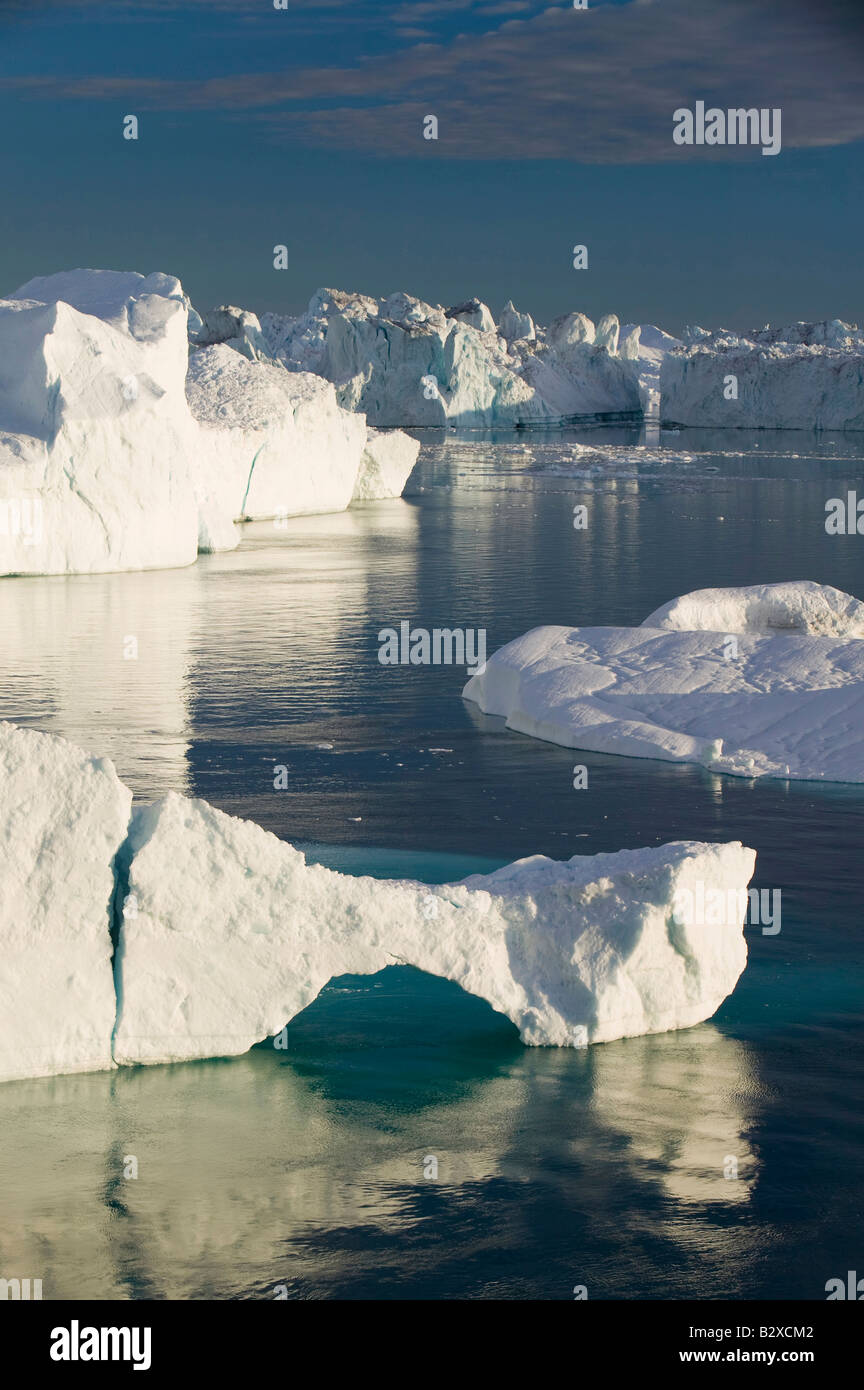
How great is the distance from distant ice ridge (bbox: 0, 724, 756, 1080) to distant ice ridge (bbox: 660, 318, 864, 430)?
241 feet

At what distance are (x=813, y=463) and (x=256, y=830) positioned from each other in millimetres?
52885

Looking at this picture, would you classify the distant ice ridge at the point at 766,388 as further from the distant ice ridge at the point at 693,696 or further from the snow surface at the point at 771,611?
the distant ice ridge at the point at 693,696

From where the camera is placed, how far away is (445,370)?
83.7 meters

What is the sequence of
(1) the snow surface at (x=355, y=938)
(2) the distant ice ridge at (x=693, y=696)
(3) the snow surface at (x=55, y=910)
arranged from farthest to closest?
(2) the distant ice ridge at (x=693, y=696) < (1) the snow surface at (x=355, y=938) < (3) the snow surface at (x=55, y=910)

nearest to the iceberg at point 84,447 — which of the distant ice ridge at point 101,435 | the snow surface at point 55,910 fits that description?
the distant ice ridge at point 101,435

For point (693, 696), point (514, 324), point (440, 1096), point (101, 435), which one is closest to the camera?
point (440, 1096)

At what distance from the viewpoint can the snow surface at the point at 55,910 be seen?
7.05 m

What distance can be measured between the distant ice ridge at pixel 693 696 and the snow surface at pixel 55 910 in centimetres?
723

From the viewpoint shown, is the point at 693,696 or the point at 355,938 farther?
the point at 693,696

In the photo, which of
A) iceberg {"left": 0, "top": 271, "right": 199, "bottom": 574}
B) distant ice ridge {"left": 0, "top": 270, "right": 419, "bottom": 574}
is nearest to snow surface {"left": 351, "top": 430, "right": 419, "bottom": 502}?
distant ice ridge {"left": 0, "top": 270, "right": 419, "bottom": 574}

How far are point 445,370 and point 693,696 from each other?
71.0 m

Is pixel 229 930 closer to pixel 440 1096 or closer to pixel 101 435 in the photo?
pixel 440 1096

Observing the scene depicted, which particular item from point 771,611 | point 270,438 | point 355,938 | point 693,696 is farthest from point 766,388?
point 355,938

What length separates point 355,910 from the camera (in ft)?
23.9
